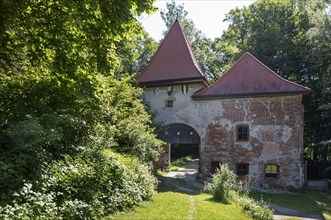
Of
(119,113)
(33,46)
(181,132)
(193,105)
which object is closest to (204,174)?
(181,132)

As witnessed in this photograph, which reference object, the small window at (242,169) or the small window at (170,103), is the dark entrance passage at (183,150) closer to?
the small window at (170,103)

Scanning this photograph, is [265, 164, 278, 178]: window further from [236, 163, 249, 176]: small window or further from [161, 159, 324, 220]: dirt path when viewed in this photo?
[161, 159, 324, 220]: dirt path

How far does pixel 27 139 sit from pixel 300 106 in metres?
15.7

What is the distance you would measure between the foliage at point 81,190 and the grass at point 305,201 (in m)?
7.92

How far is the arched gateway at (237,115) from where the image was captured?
16.7 metres

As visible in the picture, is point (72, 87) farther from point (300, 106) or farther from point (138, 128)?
point (300, 106)

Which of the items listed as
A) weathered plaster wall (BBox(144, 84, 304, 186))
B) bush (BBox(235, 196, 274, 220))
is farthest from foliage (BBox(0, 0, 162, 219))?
weathered plaster wall (BBox(144, 84, 304, 186))

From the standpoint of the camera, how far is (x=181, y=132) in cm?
2022

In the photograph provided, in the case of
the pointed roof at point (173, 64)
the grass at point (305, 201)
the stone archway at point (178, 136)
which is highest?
the pointed roof at point (173, 64)

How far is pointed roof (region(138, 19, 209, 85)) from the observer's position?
19.8 metres

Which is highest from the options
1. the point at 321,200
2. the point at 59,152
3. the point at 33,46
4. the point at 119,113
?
the point at 33,46

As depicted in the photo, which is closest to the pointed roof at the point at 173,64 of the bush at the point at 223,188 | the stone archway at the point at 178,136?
the stone archway at the point at 178,136

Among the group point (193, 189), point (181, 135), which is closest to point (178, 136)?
point (181, 135)

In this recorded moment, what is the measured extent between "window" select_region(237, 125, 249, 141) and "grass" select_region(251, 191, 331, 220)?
3.56 meters
